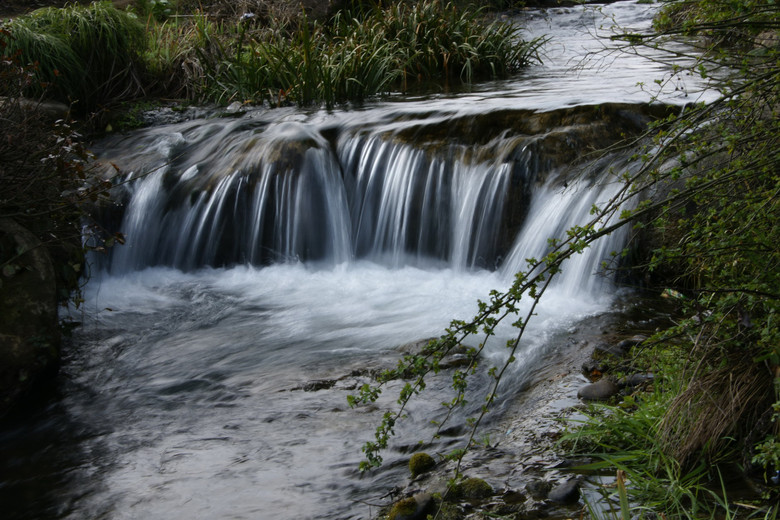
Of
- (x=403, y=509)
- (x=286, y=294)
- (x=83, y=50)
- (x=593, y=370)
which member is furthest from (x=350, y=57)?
(x=403, y=509)

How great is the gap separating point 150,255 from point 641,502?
5.62m

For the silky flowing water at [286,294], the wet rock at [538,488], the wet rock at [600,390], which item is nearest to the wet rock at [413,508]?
the silky flowing water at [286,294]

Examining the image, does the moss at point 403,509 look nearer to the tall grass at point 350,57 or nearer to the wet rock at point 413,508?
the wet rock at point 413,508

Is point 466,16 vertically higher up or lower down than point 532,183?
higher up

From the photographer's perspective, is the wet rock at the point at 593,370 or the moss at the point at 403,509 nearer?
the moss at the point at 403,509

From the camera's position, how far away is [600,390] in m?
3.62

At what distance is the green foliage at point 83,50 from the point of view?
878 centimetres

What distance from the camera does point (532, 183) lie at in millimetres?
6293

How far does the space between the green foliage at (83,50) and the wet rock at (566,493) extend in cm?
776

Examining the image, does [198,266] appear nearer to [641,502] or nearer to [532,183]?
[532,183]

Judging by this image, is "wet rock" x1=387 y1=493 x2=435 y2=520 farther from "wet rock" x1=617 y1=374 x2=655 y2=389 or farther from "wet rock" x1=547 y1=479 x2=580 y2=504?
"wet rock" x1=617 y1=374 x2=655 y2=389

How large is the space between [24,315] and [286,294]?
223cm

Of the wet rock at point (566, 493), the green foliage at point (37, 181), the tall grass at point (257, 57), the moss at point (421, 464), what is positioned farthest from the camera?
the tall grass at point (257, 57)

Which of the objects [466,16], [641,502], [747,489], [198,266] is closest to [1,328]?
[198,266]
